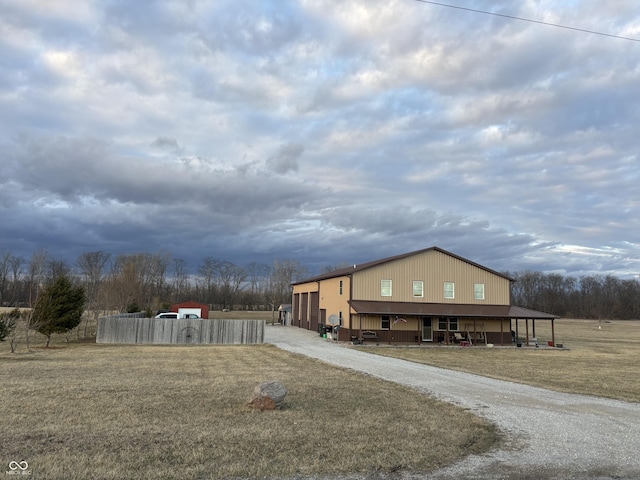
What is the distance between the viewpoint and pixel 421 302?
115 ft

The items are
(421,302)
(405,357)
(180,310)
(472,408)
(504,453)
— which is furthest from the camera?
(180,310)

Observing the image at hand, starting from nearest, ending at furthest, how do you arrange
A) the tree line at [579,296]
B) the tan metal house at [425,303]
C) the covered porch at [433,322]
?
1. the covered porch at [433,322]
2. the tan metal house at [425,303]
3. the tree line at [579,296]

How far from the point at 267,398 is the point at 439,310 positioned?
26.2 meters

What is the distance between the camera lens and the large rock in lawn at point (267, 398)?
952cm

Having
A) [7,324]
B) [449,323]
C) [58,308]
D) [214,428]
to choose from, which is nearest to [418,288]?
[449,323]

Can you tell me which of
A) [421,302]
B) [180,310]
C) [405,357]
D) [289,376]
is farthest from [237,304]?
[289,376]

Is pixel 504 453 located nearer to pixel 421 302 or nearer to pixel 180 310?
pixel 421 302

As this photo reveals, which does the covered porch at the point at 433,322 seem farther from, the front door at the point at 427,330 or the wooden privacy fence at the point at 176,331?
the wooden privacy fence at the point at 176,331

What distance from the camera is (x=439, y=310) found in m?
34.0

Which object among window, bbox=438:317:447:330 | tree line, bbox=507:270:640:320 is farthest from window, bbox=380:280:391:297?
tree line, bbox=507:270:640:320

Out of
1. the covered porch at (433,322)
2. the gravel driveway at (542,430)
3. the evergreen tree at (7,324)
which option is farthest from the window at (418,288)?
the evergreen tree at (7,324)

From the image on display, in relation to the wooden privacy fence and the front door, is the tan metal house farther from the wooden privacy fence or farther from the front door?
the wooden privacy fence

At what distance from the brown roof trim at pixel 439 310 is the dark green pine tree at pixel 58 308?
16.5 m

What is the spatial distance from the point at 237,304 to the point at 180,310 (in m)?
59.9
